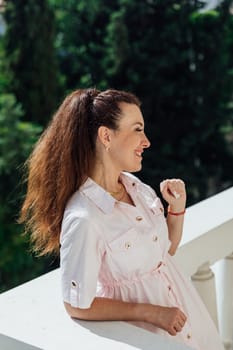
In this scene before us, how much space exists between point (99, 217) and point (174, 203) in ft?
0.61

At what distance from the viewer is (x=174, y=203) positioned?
104cm

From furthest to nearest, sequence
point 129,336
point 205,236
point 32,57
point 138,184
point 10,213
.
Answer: point 32,57 < point 10,213 < point 205,236 < point 138,184 < point 129,336

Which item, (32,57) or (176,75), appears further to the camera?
(176,75)

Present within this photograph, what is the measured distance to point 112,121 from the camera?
0.91m

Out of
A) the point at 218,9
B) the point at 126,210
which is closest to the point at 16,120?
the point at 218,9

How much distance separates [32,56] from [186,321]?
8.17m

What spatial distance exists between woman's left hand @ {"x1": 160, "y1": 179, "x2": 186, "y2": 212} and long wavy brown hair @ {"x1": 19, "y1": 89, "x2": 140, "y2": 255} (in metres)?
0.15

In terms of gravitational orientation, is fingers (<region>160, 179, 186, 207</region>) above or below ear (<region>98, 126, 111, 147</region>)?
below

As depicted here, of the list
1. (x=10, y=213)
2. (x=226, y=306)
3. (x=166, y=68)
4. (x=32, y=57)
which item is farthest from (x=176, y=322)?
(x=166, y=68)

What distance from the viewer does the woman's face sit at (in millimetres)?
914

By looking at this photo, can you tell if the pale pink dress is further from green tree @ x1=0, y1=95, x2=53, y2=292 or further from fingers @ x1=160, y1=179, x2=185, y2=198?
green tree @ x1=0, y1=95, x2=53, y2=292

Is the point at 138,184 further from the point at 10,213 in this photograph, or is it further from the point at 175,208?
the point at 10,213

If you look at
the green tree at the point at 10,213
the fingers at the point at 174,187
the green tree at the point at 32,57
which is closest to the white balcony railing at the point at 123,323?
the fingers at the point at 174,187

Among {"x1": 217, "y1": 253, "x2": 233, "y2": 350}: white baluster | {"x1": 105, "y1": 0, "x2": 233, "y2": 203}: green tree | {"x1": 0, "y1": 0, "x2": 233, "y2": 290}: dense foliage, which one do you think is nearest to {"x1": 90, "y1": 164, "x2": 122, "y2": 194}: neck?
{"x1": 217, "y1": 253, "x2": 233, "y2": 350}: white baluster
